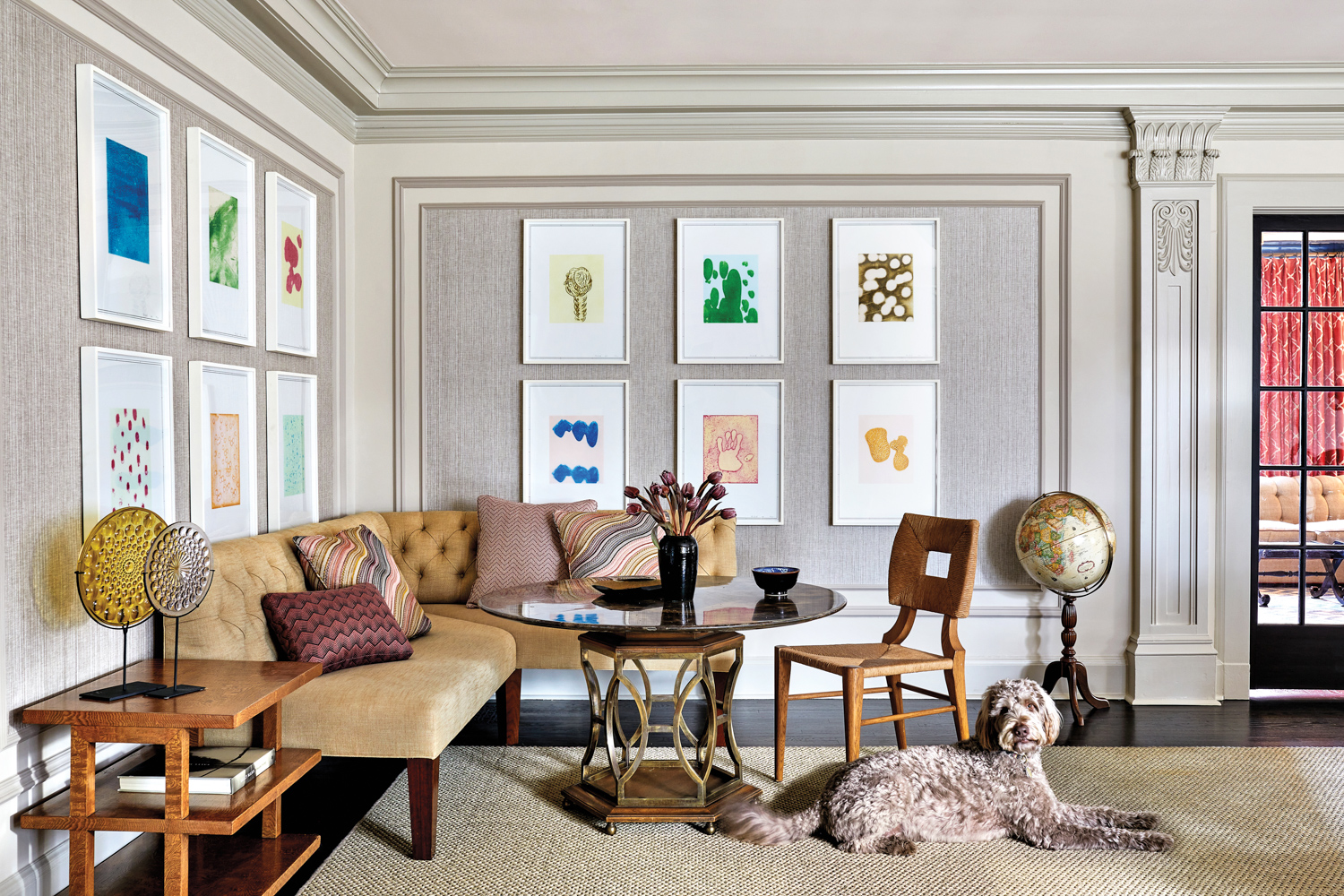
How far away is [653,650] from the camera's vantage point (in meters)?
2.77

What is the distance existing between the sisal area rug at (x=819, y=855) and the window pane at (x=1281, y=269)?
2.36 m

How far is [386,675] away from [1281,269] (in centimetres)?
463

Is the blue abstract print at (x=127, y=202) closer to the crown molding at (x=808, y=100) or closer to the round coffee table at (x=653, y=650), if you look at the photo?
the crown molding at (x=808, y=100)

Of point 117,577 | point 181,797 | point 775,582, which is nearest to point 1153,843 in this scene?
point 775,582

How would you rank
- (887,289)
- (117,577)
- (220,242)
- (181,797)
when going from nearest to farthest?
(181,797) < (117,577) < (220,242) < (887,289)


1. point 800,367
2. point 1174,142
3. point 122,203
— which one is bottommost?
point 800,367

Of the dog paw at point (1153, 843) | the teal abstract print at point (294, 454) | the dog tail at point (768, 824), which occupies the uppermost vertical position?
the teal abstract print at point (294, 454)

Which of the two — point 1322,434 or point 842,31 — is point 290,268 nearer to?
point 842,31

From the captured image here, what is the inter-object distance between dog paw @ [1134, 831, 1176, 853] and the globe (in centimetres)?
141

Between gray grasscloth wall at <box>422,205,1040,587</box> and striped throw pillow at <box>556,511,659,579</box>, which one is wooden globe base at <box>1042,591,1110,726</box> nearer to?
gray grasscloth wall at <box>422,205,1040,587</box>

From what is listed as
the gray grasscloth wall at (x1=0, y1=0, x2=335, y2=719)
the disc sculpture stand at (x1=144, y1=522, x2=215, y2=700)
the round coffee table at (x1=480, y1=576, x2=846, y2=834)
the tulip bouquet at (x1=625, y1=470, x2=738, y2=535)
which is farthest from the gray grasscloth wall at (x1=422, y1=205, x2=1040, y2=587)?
the disc sculpture stand at (x1=144, y1=522, x2=215, y2=700)

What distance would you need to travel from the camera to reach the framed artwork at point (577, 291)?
4.39 m

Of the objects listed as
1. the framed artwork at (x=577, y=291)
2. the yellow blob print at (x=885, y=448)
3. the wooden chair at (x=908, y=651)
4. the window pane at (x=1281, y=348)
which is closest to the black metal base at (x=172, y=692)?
the wooden chair at (x=908, y=651)

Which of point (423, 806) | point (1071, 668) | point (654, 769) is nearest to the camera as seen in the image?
point (423, 806)
